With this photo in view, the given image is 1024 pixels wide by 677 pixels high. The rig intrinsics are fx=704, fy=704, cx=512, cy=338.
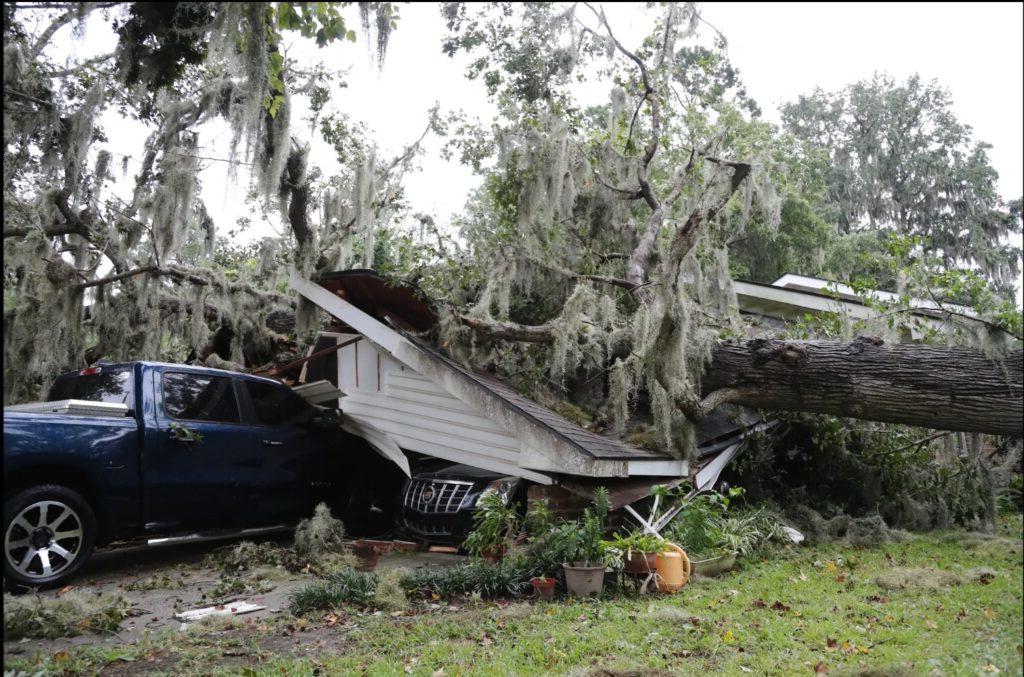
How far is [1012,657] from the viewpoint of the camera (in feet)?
12.7

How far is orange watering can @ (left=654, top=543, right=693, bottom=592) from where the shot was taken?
18.2 feet

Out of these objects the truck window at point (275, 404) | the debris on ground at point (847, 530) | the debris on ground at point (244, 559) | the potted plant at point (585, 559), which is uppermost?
the truck window at point (275, 404)

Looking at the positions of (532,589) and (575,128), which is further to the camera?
(575,128)

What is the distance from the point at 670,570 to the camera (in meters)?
5.60

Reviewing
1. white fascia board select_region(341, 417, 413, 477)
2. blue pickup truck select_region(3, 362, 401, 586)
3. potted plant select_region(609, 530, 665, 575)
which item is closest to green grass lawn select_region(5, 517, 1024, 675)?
potted plant select_region(609, 530, 665, 575)

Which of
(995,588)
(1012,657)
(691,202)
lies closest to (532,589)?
(1012,657)

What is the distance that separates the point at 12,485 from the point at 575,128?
842 centimetres

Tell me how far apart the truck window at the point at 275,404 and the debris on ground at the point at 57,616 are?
8.47 ft

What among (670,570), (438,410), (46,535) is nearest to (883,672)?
(670,570)

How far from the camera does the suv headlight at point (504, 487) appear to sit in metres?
6.62

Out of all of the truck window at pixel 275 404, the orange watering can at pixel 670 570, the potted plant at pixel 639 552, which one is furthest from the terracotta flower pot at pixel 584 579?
the truck window at pixel 275 404

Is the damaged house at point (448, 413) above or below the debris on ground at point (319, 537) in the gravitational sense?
above

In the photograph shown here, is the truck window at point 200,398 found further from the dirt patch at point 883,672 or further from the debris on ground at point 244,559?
the dirt patch at point 883,672

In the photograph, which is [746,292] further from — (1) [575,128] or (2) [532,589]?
(2) [532,589]
